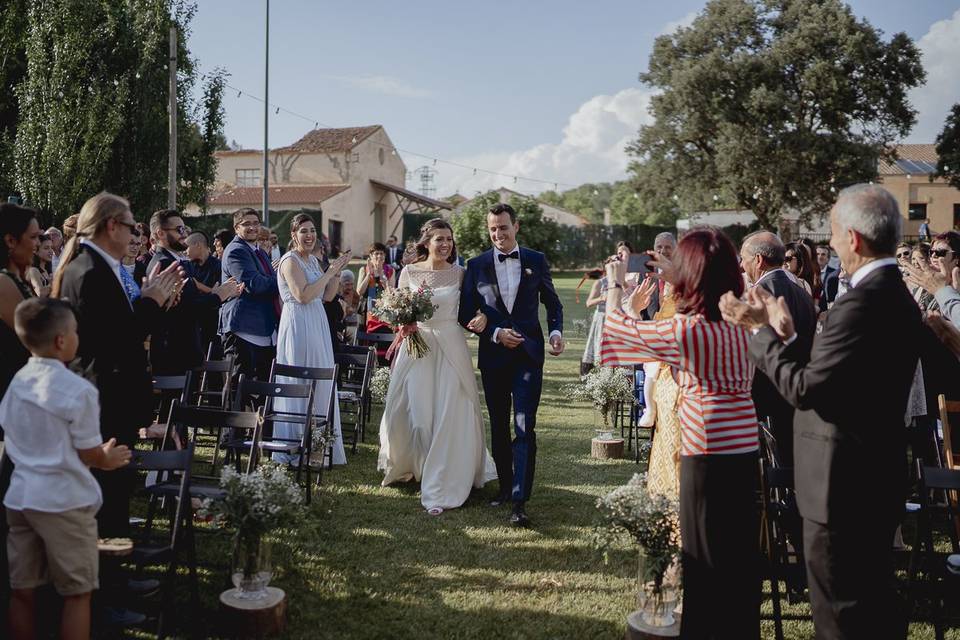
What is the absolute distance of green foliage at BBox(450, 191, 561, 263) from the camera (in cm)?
3644

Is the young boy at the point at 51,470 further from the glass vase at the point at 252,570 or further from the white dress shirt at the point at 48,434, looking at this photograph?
the glass vase at the point at 252,570

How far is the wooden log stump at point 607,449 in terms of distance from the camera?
8.12m

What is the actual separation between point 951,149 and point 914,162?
79.5 feet

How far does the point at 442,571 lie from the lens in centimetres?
505

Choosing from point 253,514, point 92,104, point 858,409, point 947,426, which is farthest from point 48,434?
point 92,104

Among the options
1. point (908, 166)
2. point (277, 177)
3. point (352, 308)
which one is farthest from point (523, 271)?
point (908, 166)

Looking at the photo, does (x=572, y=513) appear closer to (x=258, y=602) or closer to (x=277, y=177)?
(x=258, y=602)

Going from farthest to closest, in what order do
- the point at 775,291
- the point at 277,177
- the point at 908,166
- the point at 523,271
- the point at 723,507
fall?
the point at 908,166 → the point at 277,177 → the point at 523,271 → the point at 775,291 → the point at 723,507

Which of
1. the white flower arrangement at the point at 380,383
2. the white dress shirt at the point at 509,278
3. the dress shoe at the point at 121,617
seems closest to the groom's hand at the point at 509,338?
the white dress shirt at the point at 509,278

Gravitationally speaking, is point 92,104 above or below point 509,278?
above

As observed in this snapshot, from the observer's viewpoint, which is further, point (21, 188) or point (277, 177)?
point (277, 177)

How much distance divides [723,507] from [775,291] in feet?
6.14

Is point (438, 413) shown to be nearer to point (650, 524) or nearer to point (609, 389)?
point (609, 389)

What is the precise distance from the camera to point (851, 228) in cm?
303
